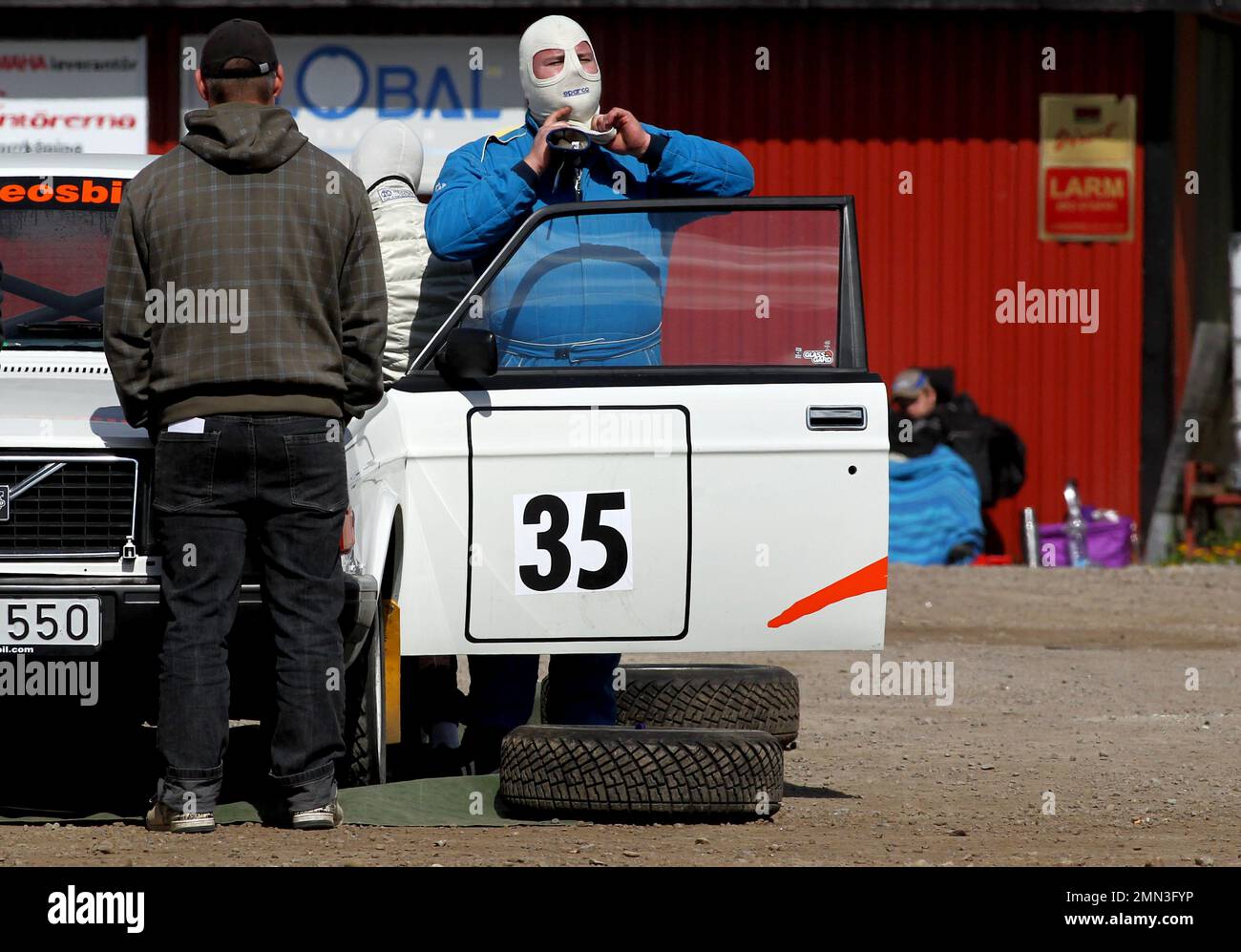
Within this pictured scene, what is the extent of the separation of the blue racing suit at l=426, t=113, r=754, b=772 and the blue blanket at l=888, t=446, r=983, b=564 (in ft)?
24.3

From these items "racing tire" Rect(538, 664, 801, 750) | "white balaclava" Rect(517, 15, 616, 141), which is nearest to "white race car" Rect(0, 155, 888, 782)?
"white balaclava" Rect(517, 15, 616, 141)

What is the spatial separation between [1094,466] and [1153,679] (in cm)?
552

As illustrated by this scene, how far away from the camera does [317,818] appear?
5.45m

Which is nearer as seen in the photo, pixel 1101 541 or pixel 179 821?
pixel 179 821

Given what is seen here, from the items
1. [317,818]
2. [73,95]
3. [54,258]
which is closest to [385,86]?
[73,95]

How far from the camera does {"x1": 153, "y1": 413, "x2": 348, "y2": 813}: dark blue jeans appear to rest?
209 inches

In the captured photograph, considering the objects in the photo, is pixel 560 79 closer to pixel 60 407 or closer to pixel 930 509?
pixel 60 407

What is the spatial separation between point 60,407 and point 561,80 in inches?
72.5

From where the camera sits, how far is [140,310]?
17.5 feet

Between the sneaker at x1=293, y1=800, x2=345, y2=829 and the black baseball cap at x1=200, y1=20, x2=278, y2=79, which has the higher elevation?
the black baseball cap at x1=200, y1=20, x2=278, y2=79

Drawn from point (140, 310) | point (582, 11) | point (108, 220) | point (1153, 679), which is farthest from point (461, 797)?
point (582, 11)

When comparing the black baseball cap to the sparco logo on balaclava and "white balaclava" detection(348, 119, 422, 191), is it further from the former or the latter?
"white balaclava" detection(348, 119, 422, 191)

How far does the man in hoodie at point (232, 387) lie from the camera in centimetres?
532
